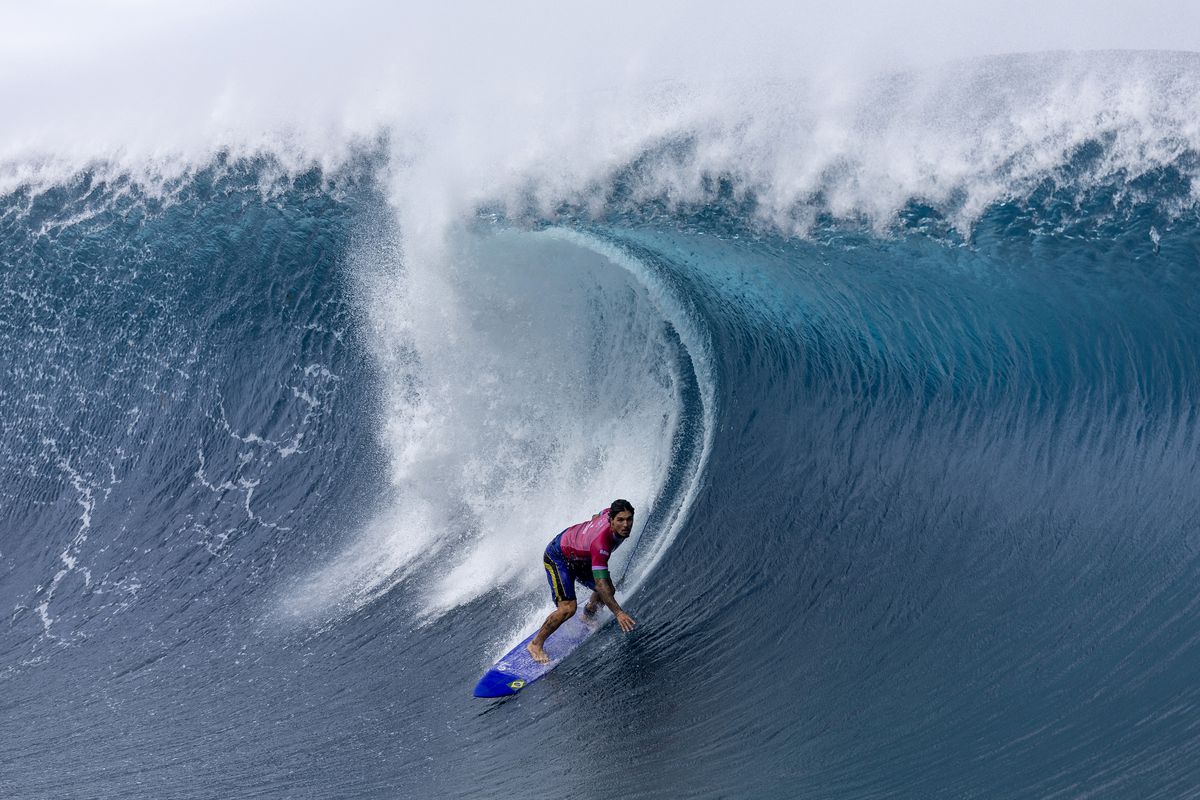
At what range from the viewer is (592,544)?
7051mm

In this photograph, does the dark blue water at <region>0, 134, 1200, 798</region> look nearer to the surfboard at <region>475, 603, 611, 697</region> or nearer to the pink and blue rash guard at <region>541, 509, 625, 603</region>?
the surfboard at <region>475, 603, 611, 697</region>

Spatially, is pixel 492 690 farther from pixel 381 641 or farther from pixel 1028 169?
pixel 1028 169

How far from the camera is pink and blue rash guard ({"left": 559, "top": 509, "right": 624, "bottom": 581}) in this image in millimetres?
7023

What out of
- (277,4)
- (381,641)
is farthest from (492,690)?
(277,4)

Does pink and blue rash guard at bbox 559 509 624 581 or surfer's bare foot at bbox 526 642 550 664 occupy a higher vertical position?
pink and blue rash guard at bbox 559 509 624 581

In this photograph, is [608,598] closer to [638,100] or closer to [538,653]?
[538,653]

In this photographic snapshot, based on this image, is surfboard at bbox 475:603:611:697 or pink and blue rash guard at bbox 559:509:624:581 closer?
pink and blue rash guard at bbox 559:509:624:581

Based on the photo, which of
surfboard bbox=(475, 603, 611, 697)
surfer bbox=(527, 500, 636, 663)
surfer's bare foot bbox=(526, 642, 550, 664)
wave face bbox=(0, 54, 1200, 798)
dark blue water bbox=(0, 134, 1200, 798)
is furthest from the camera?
surfer's bare foot bbox=(526, 642, 550, 664)

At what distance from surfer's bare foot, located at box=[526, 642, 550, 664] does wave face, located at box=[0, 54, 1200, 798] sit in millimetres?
184

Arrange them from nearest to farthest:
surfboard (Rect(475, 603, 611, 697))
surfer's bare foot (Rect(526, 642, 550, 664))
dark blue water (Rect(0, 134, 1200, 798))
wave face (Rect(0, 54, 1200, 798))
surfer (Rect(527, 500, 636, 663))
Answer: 1. dark blue water (Rect(0, 134, 1200, 798))
2. wave face (Rect(0, 54, 1200, 798))
3. surfer (Rect(527, 500, 636, 663))
4. surfboard (Rect(475, 603, 611, 697))
5. surfer's bare foot (Rect(526, 642, 550, 664))

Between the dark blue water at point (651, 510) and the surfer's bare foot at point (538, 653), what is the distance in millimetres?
222

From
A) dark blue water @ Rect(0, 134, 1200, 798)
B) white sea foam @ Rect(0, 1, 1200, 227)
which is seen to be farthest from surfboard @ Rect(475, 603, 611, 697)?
white sea foam @ Rect(0, 1, 1200, 227)

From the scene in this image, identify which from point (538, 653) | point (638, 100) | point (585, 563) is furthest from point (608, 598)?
point (638, 100)

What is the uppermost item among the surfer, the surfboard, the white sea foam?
the white sea foam
